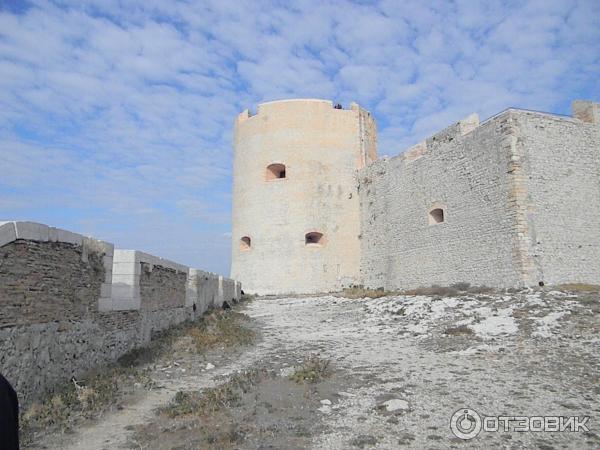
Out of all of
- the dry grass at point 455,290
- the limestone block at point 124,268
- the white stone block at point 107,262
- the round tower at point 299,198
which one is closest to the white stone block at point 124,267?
the limestone block at point 124,268

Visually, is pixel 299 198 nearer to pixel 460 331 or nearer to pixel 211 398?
pixel 460 331

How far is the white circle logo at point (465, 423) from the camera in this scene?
145 inches

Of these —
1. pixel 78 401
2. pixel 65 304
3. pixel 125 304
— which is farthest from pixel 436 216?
pixel 78 401

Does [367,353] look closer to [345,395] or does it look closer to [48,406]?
[345,395]

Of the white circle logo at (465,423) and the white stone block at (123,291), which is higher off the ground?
the white stone block at (123,291)

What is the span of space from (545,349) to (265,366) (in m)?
4.07

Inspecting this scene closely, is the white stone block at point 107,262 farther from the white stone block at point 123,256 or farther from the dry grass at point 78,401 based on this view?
the dry grass at point 78,401

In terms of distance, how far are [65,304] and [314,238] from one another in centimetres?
1616

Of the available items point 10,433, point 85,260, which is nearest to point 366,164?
point 85,260

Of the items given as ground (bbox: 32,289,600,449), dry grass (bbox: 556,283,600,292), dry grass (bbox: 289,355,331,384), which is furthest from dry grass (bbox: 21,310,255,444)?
dry grass (bbox: 556,283,600,292)

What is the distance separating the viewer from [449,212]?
546 inches

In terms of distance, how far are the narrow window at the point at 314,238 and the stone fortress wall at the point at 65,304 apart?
12328 millimetres

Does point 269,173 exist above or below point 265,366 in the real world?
above

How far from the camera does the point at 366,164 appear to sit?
2088 centimetres
